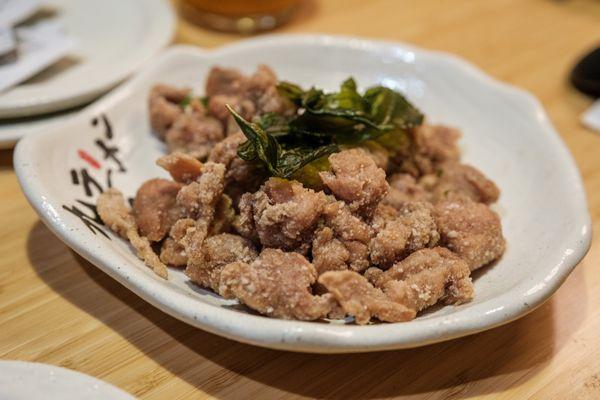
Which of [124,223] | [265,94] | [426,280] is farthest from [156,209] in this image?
[426,280]

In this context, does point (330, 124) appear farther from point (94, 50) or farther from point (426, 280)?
point (94, 50)

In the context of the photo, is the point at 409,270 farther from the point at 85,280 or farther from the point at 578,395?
the point at 85,280

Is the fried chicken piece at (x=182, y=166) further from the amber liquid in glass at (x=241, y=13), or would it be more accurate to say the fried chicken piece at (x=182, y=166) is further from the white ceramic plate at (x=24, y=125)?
the amber liquid in glass at (x=241, y=13)

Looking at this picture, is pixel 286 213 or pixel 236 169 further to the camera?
pixel 236 169

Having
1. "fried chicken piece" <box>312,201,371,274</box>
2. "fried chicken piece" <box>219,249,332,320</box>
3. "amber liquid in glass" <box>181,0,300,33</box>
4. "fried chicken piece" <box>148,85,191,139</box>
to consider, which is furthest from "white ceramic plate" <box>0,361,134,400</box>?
"amber liquid in glass" <box>181,0,300,33</box>

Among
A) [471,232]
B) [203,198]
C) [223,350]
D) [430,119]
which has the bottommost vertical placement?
[223,350]

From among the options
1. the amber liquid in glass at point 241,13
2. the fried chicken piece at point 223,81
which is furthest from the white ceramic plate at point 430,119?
the amber liquid in glass at point 241,13

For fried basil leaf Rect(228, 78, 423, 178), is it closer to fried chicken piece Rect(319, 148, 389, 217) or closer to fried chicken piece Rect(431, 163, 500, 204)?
fried chicken piece Rect(319, 148, 389, 217)
